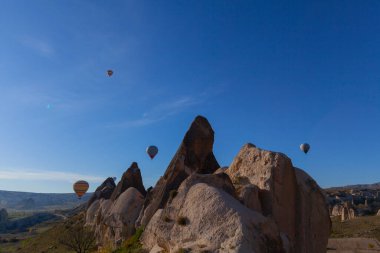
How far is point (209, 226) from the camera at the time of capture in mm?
11734

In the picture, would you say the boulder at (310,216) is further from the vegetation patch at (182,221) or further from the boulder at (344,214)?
the boulder at (344,214)

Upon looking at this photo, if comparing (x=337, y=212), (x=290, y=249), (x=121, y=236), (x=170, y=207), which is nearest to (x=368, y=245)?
(x=121, y=236)

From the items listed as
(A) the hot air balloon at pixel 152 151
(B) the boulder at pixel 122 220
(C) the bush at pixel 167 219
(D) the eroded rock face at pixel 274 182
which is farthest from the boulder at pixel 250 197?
(A) the hot air balloon at pixel 152 151

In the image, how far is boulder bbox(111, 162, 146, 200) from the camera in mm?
38875

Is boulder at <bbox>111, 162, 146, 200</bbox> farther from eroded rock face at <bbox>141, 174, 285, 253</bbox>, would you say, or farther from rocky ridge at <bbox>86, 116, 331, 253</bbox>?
eroded rock face at <bbox>141, 174, 285, 253</bbox>

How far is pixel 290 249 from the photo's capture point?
42.7ft

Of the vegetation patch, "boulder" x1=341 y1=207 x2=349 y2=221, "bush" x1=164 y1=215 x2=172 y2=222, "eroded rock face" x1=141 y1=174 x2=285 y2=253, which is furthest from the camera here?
"boulder" x1=341 y1=207 x2=349 y2=221

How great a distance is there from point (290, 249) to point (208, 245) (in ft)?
11.6

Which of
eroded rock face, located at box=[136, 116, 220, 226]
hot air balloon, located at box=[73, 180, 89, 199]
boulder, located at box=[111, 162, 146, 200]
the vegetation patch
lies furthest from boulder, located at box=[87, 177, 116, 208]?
the vegetation patch

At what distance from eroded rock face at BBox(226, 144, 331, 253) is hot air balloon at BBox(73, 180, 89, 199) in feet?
125

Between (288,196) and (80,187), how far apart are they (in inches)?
1588

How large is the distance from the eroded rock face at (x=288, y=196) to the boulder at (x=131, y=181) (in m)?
23.0

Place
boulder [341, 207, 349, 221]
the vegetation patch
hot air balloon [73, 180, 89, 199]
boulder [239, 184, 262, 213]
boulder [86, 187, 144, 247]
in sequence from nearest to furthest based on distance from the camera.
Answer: the vegetation patch < boulder [239, 184, 262, 213] < boulder [86, 187, 144, 247] < hot air balloon [73, 180, 89, 199] < boulder [341, 207, 349, 221]

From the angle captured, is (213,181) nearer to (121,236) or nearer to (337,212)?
(121,236)
